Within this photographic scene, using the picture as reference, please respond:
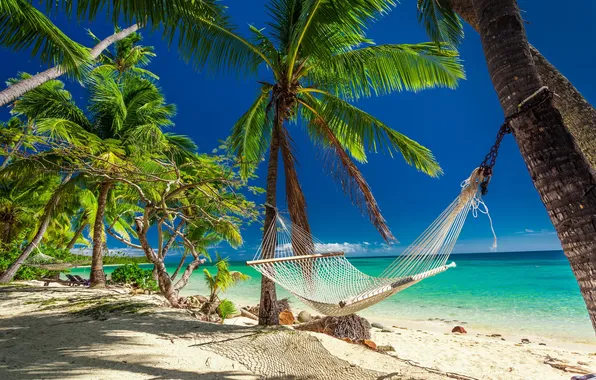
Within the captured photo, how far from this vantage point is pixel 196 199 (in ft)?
18.0

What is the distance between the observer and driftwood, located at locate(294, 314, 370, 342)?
3.44 m

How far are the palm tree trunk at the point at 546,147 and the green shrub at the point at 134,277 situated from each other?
19.4 feet

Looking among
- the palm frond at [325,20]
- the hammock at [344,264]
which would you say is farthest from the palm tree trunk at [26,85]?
the hammock at [344,264]

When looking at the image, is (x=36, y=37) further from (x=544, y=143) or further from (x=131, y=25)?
(x=544, y=143)

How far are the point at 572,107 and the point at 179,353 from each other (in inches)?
98.8

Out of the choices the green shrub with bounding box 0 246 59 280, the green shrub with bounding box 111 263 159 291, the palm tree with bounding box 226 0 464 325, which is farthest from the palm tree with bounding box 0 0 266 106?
the green shrub with bounding box 0 246 59 280

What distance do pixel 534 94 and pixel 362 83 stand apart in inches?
102

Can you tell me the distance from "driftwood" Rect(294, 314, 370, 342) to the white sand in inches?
15.9

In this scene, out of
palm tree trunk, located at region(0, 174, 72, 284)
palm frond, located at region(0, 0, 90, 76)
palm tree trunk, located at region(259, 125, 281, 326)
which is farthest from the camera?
palm tree trunk, located at region(0, 174, 72, 284)

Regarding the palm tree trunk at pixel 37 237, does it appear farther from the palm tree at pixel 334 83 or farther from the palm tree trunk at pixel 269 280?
the palm tree trunk at pixel 269 280

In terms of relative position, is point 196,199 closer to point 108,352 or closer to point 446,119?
point 108,352

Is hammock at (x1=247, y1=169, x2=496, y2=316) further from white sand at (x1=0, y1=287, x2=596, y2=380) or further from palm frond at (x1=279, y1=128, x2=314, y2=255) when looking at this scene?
white sand at (x1=0, y1=287, x2=596, y2=380)

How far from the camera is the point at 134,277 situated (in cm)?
596

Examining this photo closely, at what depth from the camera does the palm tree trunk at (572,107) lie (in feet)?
5.30
